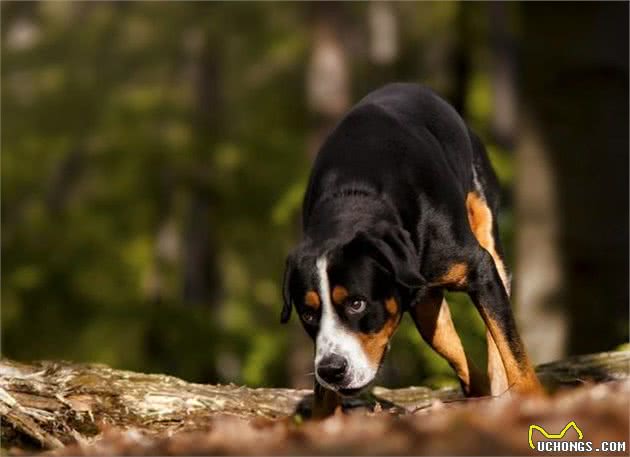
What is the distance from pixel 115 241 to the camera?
68.0 ft

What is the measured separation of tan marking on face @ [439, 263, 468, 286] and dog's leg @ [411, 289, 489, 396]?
0.54 metres

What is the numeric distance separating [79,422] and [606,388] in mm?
2518

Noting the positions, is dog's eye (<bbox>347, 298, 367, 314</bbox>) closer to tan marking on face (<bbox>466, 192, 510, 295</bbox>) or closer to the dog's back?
the dog's back

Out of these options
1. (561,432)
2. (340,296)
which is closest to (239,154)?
(340,296)

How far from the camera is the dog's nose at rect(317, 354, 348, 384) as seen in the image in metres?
5.52

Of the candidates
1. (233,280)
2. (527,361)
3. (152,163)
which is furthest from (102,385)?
(233,280)

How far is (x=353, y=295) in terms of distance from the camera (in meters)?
5.65

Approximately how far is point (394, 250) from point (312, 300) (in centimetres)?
46

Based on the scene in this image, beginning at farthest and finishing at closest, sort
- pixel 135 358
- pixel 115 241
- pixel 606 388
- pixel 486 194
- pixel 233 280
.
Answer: pixel 233 280 < pixel 115 241 < pixel 135 358 < pixel 486 194 < pixel 606 388

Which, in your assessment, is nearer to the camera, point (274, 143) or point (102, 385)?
point (102, 385)

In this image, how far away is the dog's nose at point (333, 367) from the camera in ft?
18.1

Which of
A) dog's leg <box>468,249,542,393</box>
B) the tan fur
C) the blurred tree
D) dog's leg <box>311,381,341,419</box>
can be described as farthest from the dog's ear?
the blurred tree

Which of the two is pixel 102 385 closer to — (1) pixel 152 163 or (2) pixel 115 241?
(1) pixel 152 163

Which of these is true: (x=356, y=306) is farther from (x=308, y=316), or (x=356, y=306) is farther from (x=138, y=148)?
(x=138, y=148)
